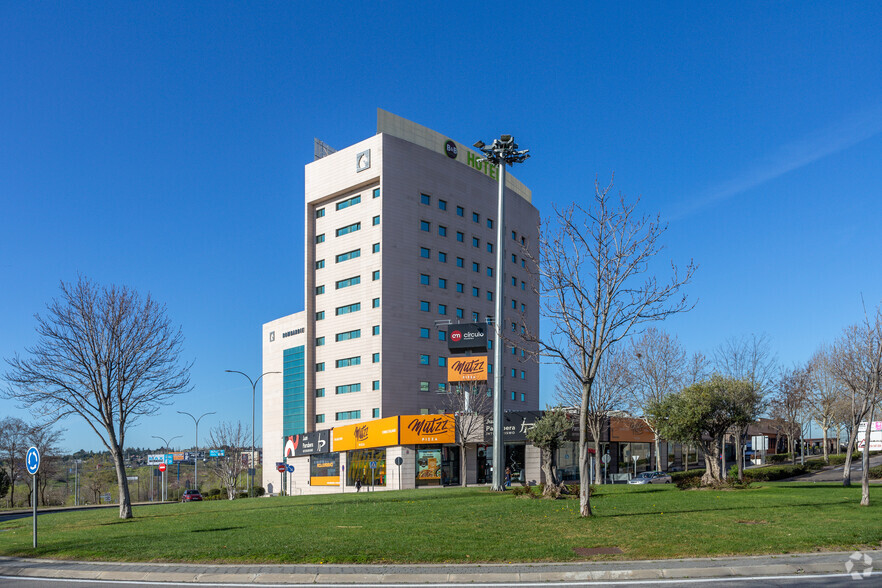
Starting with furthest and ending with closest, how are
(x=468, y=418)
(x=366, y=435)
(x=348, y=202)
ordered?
(x=348, y=202), (x=366, y=435), (x=468, y=418)

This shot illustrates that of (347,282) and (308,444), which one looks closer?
(308,444)

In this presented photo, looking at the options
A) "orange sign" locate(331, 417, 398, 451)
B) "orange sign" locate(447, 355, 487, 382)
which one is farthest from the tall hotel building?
"orange sign" locate(447, 355, 487, 382)

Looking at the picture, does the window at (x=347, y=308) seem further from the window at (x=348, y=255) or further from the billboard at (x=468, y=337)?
the billboard at (x=468, y=337)

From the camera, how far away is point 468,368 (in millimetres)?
61281

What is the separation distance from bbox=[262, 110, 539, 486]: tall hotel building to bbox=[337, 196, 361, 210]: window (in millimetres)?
280

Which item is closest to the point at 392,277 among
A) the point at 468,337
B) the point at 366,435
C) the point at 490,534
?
the point at 468,337

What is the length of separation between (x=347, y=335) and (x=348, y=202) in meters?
16.2

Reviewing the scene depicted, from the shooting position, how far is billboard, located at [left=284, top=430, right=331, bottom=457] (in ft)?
243

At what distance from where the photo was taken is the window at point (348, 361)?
76750mm

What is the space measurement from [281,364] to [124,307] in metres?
64.6

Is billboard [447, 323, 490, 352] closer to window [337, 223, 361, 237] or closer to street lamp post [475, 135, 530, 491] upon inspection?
window [337, 223, 361, 237]

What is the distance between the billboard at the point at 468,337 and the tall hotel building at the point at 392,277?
6.56 metres

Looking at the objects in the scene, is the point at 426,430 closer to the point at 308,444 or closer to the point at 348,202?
the point at 308,444

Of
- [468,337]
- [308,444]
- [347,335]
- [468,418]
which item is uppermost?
[347,335]
